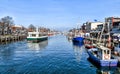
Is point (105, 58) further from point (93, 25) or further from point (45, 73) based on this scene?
point (93, 25)

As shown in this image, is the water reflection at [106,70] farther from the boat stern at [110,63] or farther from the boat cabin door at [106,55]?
the boat cabin door at [106,55]

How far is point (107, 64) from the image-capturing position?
4019cm

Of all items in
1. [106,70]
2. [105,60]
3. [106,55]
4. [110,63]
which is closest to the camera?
[106,70]

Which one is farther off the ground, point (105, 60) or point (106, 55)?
point (106, 55)

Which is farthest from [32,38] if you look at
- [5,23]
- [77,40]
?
[5,23]

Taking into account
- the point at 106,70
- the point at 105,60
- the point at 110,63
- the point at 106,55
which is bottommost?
the point at 106,70

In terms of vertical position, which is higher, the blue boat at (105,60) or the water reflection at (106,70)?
the blue boat at (105,60)

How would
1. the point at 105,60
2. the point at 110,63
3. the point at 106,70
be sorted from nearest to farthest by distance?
the point at 106,70, the point at 110,63, the point at 105,60

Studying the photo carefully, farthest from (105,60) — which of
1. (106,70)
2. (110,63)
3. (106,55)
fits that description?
(106,70)

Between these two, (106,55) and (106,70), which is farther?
(106,55)

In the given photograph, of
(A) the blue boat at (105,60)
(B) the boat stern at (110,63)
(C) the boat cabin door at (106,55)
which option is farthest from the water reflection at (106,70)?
(C) the boat cabin door at (106,55)

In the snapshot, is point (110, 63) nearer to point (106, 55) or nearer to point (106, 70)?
point (106, 70)

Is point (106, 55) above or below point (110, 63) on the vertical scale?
above

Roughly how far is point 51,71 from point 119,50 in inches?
703
